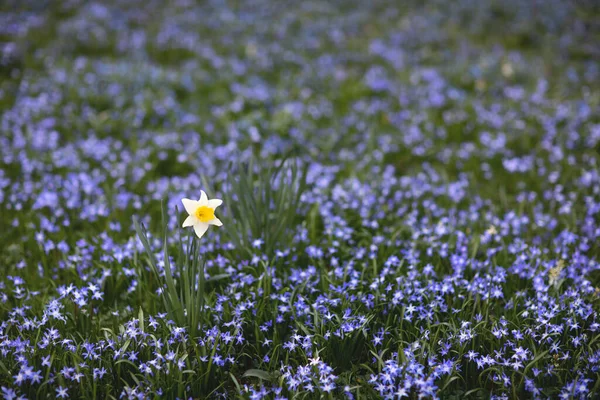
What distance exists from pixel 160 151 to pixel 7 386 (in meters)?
3.19

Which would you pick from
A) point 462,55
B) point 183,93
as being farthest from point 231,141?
point 462,55

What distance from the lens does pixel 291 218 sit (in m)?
3.59

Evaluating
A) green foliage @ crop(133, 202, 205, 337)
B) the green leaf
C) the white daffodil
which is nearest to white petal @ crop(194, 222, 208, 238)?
the white daffodil

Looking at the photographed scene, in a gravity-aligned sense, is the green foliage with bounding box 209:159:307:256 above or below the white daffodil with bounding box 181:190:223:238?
above

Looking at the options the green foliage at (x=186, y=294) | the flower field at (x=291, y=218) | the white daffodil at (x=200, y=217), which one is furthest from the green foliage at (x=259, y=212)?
the white daffodil at (x=200, y=217)

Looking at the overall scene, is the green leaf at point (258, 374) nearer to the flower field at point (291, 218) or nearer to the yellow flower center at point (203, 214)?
the flower field at point (291, 218)

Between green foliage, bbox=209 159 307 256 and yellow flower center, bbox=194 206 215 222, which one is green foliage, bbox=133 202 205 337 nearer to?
yellow flower center, bbox=194 206 215 222

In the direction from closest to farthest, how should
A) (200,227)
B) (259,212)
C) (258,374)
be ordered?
(200,227)
(258,374)
(259,212)

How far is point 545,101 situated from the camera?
646cm

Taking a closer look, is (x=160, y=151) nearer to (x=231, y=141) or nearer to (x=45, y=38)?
(x=231, y=141)

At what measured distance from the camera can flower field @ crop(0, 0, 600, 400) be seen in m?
2.56

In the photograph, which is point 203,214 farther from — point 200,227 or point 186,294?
point 186,294

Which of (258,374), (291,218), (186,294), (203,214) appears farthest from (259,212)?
(258,374)

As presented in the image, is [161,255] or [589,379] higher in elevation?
[161,255]
